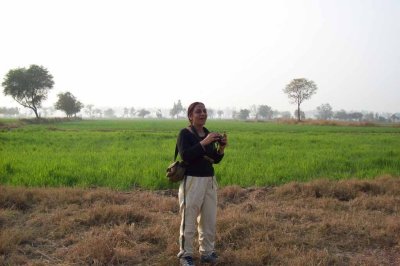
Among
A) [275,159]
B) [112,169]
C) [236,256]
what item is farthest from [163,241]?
[275,159]

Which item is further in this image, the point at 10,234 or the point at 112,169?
the point at 112,169

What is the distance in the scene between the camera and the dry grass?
180 inches

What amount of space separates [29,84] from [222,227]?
6649cm

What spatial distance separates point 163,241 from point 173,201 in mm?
1730

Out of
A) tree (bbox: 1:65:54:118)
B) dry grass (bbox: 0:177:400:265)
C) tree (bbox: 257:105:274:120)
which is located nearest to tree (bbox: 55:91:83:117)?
tree (bbox: 1:65:54:118)

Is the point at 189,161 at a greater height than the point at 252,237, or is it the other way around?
the point at 189,161

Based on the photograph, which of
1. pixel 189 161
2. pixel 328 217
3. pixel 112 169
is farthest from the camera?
pixel 112 169

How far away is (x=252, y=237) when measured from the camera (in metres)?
5.08

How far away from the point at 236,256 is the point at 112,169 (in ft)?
19.7

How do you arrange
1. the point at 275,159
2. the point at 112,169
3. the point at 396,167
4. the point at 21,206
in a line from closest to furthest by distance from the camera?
1. the point at 21,206
2. the point at 112,169
3. the point at 396,167
4. the point at 275,159

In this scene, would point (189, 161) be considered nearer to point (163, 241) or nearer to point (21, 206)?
point (163, 241)

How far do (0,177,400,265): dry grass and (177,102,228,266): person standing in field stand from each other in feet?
1.59

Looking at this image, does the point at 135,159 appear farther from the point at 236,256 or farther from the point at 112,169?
the point at 236,256

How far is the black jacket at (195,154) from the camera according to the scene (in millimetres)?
4004
